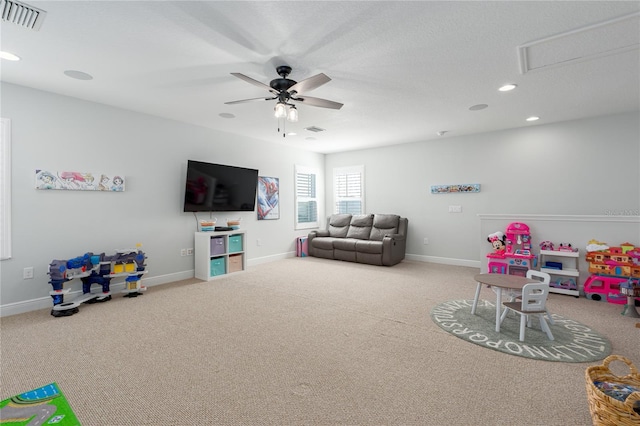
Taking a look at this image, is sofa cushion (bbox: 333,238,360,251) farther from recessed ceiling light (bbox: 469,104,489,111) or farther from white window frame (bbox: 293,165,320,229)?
recessed ceiling light (bbox: 469,104,489,111)

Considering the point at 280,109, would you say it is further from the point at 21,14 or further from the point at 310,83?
the point at 21,14

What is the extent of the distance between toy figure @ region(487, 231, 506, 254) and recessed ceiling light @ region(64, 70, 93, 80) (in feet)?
19.1

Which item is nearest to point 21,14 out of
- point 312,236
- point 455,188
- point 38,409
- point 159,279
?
point 38,409

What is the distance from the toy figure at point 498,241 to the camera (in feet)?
15.3

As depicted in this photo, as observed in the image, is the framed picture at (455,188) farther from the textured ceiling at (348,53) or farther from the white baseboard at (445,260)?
the textured ceiling at (348,53)

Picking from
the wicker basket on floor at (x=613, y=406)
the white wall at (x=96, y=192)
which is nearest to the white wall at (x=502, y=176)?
the wicker basket on floor at (x=613, y=406)

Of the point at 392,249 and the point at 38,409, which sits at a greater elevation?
the point at 392,249

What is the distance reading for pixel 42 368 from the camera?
2.19 meters

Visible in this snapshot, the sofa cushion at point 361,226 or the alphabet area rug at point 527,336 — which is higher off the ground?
the sofa cushion at point 361,226

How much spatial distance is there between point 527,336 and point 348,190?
5.24 meters

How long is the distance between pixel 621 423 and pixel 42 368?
11.8ft

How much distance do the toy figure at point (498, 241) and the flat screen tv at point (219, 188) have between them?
4317 millimetres

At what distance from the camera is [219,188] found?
5133mm

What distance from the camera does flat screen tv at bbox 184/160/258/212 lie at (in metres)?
4.75
